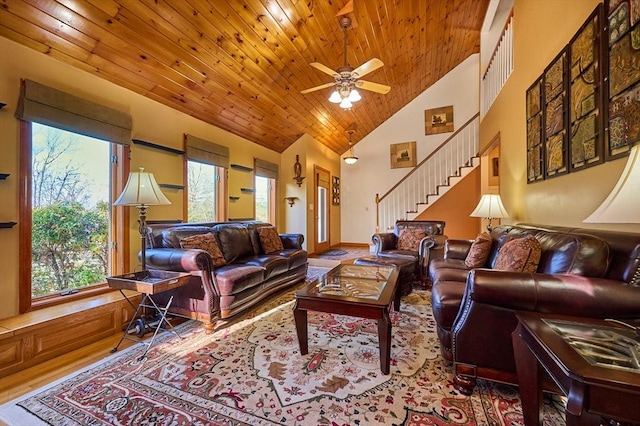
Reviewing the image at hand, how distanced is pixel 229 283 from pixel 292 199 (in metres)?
3.48

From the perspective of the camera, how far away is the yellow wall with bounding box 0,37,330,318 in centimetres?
212

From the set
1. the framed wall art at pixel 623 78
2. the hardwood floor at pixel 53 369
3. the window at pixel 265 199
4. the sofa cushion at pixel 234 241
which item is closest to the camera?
the framed wall art at pixel 623 78

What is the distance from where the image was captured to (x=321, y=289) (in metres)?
2.15

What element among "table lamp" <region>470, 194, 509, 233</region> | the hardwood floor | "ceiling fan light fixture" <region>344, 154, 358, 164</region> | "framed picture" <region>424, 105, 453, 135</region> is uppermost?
"framed picture" <region>424, 105, 453, 135</region>

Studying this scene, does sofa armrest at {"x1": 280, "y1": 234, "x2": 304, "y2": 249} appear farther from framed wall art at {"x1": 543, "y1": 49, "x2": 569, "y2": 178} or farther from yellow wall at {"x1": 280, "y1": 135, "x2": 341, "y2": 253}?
framed wall art at {"x1": 543, "y1": 49, "x2": 569, "y2": 178}

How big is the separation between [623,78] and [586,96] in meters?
0.42

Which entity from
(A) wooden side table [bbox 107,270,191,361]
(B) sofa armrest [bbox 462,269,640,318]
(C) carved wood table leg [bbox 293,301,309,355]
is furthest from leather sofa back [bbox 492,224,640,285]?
(A) wooden side table [bbox 107,270,191,361]

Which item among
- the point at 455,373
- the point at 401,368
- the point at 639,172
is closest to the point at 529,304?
the point at 455,373

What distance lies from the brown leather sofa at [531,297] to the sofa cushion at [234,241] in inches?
96.7

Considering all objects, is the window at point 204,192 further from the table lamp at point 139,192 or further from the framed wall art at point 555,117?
the framed wall art at point 555,117

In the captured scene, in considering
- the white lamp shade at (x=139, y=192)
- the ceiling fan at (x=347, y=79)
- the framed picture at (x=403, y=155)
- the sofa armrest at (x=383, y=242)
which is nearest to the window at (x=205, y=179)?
the white lamp shade at (x=139, y=192)

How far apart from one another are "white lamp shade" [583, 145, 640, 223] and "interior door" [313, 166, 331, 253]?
210 inches

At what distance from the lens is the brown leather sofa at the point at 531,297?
1.30m

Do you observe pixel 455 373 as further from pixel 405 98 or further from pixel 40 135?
pixel 405 98
